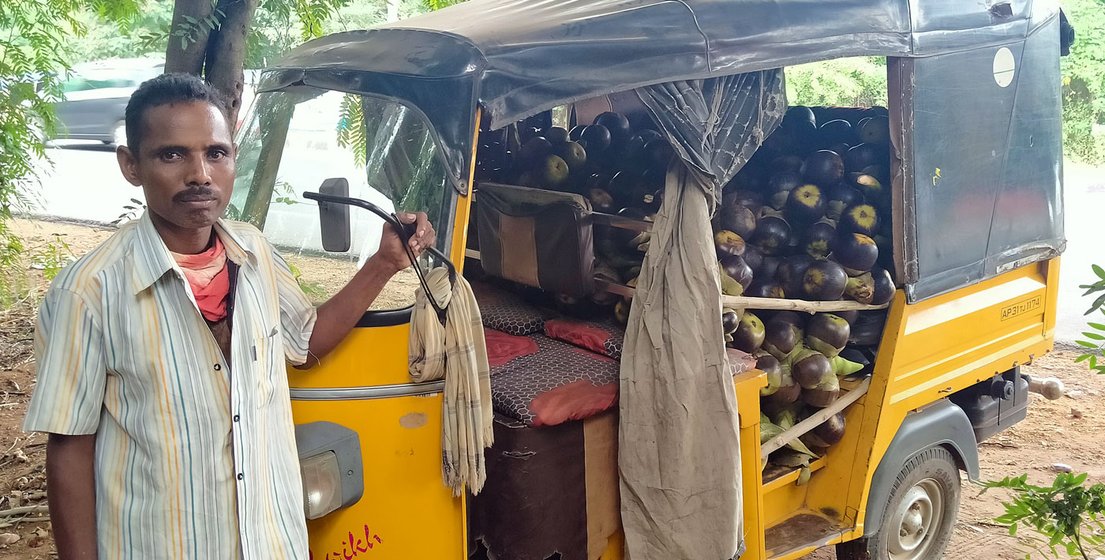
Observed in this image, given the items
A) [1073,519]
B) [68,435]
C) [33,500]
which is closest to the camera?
[68,435]

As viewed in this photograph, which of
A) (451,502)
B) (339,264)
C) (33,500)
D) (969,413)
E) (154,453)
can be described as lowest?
(33,500)

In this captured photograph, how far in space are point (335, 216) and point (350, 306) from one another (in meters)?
0.29

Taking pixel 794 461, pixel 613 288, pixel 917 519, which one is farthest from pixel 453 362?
pixel 917 519

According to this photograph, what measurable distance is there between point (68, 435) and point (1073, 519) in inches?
85.1

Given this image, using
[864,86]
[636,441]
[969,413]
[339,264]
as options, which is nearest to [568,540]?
[636,441]

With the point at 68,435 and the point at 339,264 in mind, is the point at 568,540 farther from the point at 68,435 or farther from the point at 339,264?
the point at 68,435

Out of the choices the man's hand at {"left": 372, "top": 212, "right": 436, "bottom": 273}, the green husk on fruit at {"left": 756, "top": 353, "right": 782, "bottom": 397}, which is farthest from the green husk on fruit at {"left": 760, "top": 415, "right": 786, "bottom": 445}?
the man's hand at {"left": 372, "top": 212, "right": 436, "bottom": 273}

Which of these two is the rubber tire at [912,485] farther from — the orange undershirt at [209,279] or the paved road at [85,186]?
the paved road at [85,186]

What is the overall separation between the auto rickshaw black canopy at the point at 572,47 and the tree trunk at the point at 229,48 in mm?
1115

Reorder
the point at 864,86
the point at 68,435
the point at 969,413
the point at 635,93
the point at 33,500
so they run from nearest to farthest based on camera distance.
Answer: the point at 68,435 < the point at 635,93 < the point at 969,413 < the point at 33,500 < the point at 864,86

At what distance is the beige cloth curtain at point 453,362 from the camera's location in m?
2.48

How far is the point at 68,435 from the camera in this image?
179cm

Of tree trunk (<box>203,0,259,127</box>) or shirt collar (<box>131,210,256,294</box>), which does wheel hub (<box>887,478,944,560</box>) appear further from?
tree trunk (<box>203,0,259,127</box>)

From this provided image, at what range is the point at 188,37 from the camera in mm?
4172
